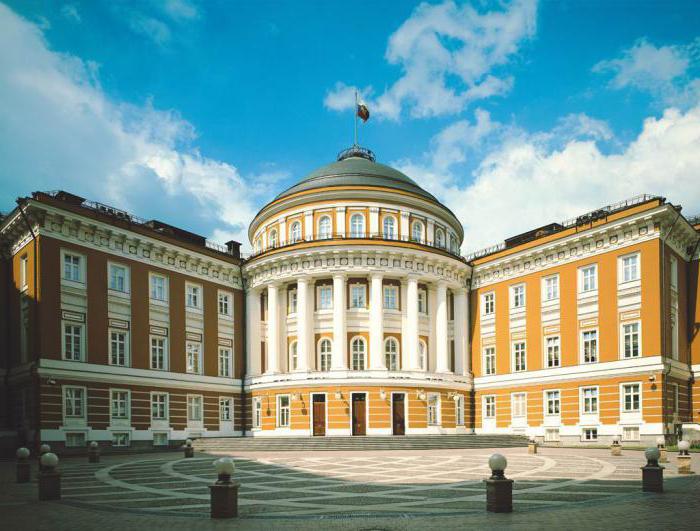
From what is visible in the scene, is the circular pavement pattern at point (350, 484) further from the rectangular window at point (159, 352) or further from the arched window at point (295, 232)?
the arched window at point (295, 232)

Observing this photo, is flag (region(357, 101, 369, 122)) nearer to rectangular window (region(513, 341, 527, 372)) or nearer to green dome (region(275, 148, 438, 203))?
green dome (region(275, 148, 438, 203))

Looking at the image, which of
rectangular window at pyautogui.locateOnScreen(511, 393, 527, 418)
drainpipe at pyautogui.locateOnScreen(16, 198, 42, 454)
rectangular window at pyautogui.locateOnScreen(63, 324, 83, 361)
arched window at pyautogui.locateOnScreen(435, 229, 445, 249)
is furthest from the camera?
arched window at pyautogui.locateOnScreen(435, 229, 445, 249)

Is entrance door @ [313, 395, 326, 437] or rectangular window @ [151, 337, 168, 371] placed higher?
rectangular window @ [151, 337, 168, 371]

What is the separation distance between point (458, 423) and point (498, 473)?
33610 millimetres

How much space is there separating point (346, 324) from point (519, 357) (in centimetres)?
1318

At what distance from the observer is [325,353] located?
46.0m

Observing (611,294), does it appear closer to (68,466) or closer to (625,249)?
(625,249)

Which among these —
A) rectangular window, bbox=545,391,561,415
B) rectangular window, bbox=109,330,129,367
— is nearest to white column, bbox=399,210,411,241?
rectangular window, bbox=545,391,561,415


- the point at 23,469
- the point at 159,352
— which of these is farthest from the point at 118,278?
the point at 23,469

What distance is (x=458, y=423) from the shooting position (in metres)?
46.3

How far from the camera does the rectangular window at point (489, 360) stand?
154 ft

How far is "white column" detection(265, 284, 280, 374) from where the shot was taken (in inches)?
1831

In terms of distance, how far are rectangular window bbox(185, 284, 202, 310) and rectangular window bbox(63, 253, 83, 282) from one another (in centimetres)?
873

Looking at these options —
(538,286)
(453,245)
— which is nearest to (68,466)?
(538,286)
